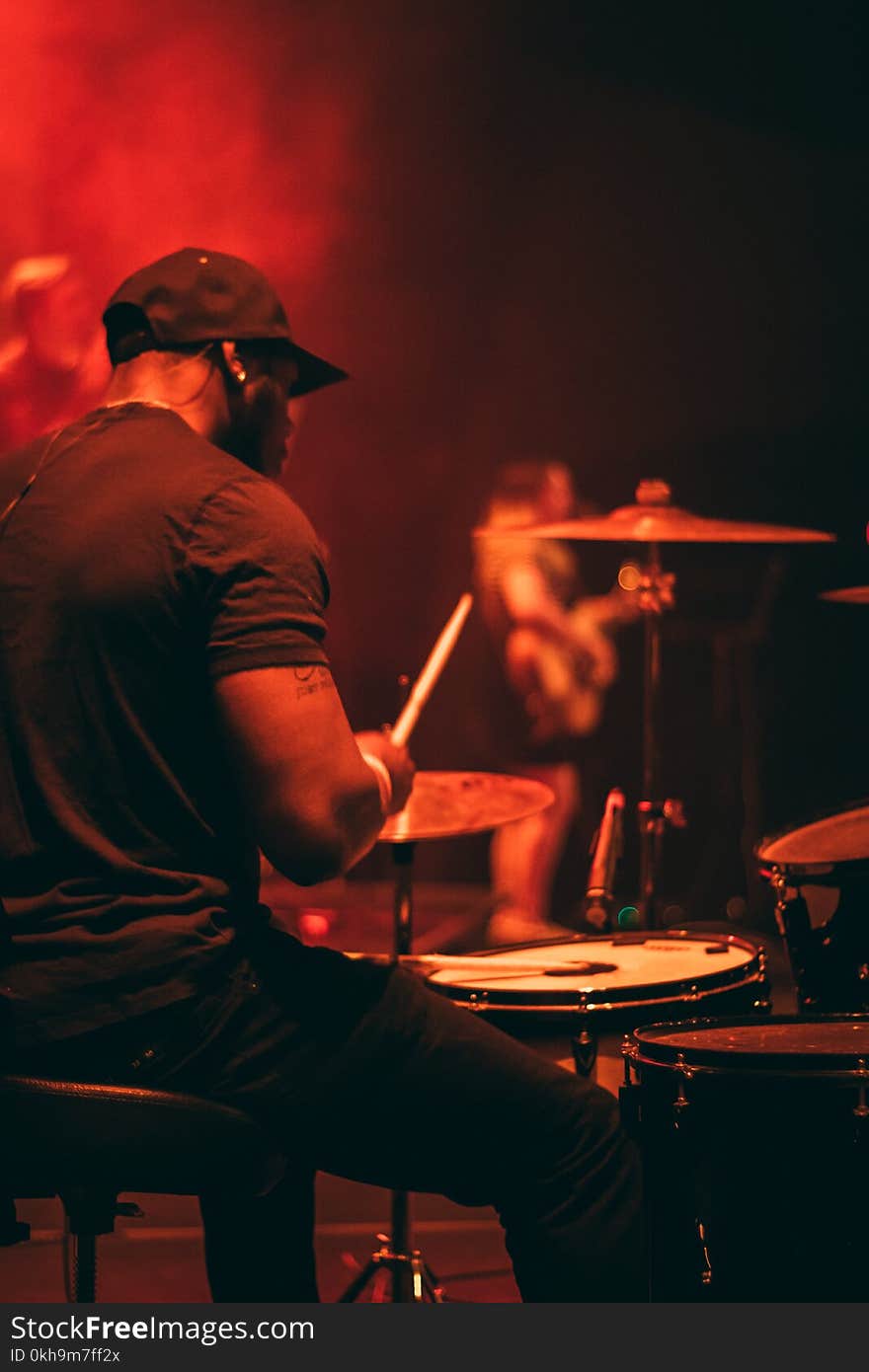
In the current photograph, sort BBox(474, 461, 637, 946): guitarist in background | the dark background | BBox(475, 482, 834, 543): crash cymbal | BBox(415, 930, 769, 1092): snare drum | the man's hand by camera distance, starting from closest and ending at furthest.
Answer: the man's hand
BBox(415, 930, 769, 1092): snare drum
BBox(475, 482, 834, 543): crash cymbal
the dark background
BBox(474, 461, 637, 946): guitarist in background

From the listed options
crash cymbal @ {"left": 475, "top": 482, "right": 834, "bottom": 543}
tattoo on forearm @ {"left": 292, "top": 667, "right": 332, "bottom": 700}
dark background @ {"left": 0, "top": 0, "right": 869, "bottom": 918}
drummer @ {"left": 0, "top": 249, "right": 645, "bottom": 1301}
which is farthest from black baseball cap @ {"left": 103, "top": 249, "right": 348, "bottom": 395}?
dark background @ {"left": 0, "top": 0, "right": 869, "bottom": 918}

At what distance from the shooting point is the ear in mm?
1615

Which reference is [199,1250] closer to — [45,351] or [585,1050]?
[585,1050]

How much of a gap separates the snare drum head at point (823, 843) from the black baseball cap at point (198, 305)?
118 cm

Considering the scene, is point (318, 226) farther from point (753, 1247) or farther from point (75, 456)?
point (753, 1247)

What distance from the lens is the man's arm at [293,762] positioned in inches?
54.6

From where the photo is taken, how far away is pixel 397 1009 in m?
1.46

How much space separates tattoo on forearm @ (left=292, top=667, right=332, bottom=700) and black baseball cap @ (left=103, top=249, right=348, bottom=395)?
0.40m

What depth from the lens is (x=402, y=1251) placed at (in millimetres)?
2430

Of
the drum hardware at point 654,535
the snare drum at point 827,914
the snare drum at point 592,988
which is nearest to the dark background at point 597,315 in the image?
the drum hardware at point 654,535

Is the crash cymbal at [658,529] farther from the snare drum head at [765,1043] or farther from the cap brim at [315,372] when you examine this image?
the snare drum head at [765,1043]

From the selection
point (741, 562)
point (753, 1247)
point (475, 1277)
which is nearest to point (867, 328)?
point (741, 562)

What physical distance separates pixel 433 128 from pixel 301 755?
408cm

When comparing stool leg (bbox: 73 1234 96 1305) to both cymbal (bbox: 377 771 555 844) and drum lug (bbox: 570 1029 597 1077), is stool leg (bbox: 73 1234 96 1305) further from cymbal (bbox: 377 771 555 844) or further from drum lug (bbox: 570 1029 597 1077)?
cymbal (bbox: 377 771 555 844)
